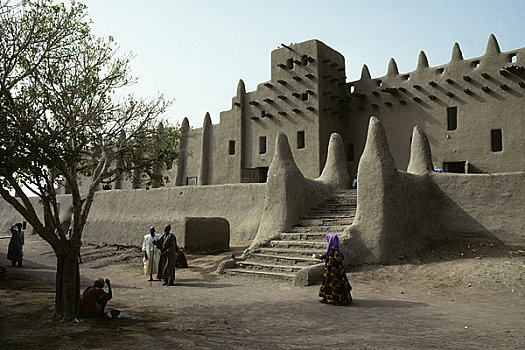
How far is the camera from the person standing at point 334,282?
7.00m

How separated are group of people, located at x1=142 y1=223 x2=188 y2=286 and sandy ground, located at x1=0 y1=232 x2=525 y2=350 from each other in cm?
28

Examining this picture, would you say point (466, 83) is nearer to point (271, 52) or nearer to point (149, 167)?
point (271, 52)

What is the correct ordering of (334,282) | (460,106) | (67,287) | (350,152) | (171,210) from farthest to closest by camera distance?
1. (350,152)
2. (460,106)
3. (171,210)
4. (334,282)
5. (67,287)

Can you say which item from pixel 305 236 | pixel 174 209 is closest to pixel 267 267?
pixel 305 236

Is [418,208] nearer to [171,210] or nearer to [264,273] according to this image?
[264,273]

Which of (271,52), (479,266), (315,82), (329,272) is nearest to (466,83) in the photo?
(315,82)

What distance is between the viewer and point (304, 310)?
256 inches

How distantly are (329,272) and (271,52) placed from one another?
749 inches

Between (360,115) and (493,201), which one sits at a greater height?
(360,115)

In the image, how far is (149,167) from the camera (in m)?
8.13

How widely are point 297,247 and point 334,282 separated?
11.2ft

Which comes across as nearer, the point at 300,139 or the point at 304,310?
the point at 304,310

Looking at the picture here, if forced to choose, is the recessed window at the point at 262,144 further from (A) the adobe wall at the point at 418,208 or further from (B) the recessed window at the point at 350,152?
(A) the adobe wall at the point at 418,208

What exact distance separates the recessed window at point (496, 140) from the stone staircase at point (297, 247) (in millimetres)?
9816
